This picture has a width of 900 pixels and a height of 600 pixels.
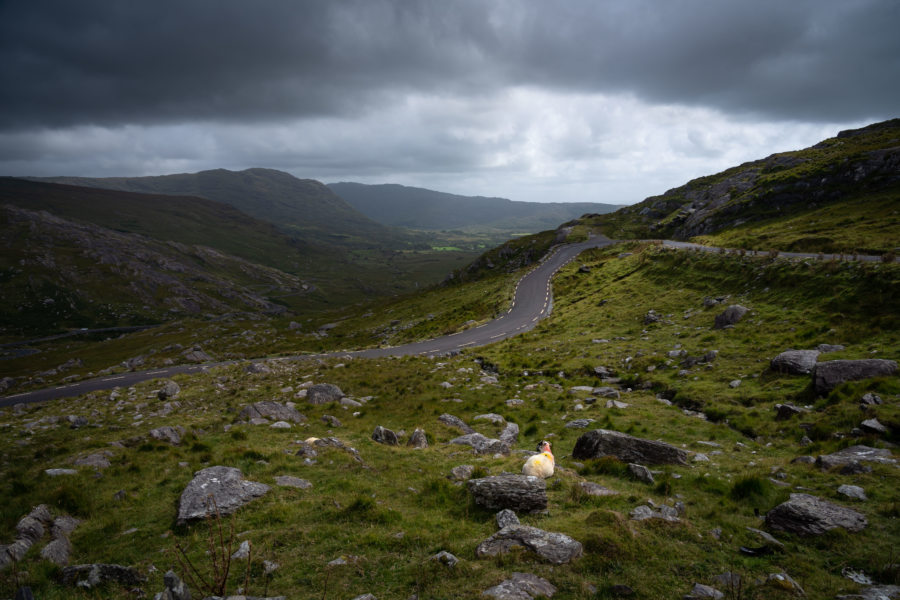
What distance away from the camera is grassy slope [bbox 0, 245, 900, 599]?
8.23m

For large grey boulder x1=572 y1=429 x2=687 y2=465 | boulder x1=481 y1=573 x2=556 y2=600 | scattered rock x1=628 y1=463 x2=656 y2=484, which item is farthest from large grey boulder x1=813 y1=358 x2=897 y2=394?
boulder x1=481 y1=573 x2=556 y2=600

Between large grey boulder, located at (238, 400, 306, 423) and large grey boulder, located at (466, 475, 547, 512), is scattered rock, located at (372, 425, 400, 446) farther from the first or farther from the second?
large grey boulder, located at (466, 475, 547, 512)

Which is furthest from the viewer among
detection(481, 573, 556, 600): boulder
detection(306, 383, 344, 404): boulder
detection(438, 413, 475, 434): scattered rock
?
detection(306, 383, 344, 404): boulder

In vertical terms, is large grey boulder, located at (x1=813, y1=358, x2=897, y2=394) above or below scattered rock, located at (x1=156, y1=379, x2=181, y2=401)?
above

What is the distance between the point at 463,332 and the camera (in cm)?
5228

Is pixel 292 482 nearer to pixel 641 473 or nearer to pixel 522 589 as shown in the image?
pixel 522 589

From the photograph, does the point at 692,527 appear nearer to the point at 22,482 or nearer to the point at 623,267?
the point at 22,482

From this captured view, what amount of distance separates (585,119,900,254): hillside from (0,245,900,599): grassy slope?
18065 millimetres

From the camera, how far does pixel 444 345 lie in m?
46.2

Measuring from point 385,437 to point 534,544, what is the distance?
1132cm

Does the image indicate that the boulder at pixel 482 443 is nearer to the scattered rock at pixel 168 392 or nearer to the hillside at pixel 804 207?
the scattered rock at pixel 168 392

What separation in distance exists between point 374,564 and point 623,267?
61622 millimetres

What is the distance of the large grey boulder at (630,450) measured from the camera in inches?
559

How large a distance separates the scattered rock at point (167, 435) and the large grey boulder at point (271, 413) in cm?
321
